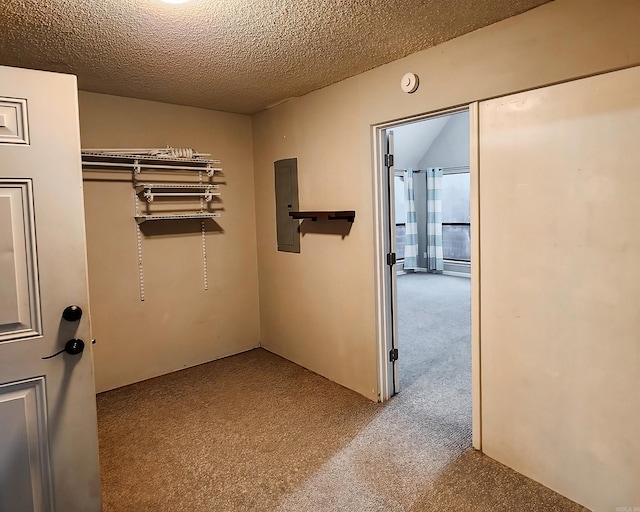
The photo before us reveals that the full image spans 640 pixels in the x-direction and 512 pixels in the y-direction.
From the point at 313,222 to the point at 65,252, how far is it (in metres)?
2.00

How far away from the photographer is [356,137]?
115 inches

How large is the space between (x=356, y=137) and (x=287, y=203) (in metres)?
0.97

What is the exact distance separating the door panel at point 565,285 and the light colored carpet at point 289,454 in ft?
0.88

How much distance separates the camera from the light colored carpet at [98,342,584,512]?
6.61ft

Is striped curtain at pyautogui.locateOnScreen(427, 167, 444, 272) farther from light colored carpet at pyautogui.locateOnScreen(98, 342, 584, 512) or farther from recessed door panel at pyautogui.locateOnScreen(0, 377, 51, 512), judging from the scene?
recessed door panel at pyautogui.locateOnScreen(0, 377, 51, 512)

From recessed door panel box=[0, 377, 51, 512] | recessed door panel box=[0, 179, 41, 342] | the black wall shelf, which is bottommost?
recessed door panel box=[0, 377, 51, 512]

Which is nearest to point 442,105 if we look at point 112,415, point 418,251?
point 112,415

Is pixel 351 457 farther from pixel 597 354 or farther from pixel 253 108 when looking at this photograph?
pixel 253 108

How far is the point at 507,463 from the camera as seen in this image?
2.24 meters

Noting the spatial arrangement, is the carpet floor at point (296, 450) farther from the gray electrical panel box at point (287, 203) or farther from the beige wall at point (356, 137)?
the gray electrical panel box at point (287, 203)

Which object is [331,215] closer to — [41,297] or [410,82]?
[410,82]

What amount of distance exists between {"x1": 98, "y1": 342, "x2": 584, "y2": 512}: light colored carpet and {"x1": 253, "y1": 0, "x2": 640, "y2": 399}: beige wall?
409 mm

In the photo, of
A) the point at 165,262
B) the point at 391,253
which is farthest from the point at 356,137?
the point at 165,262

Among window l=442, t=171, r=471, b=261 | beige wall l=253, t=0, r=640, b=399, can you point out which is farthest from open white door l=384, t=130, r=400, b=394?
window l=442, t=171, r=471, b=261
